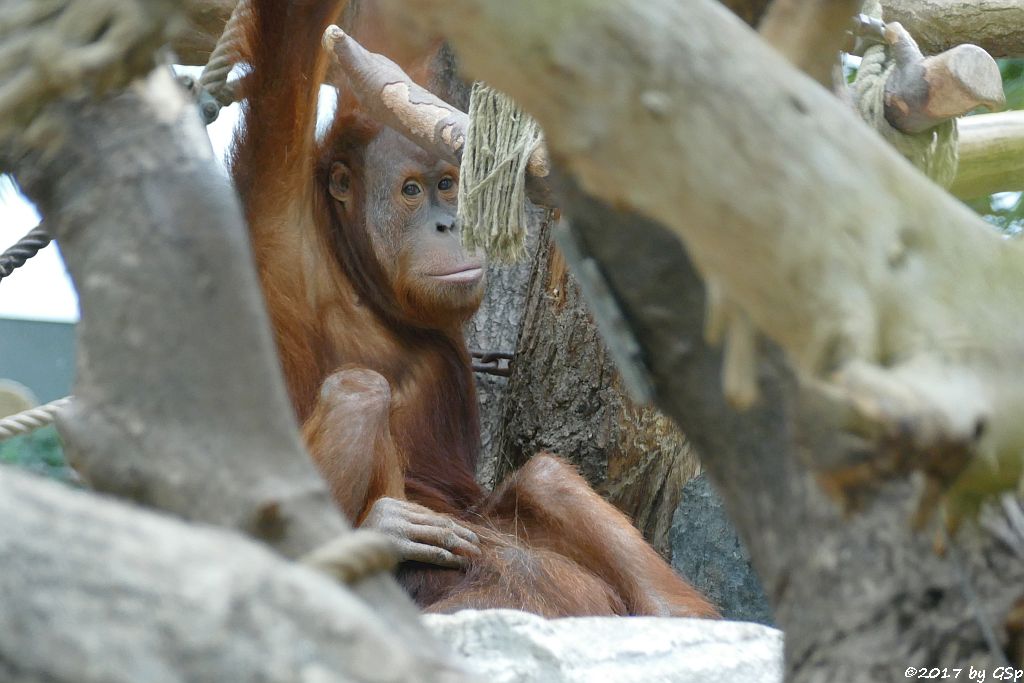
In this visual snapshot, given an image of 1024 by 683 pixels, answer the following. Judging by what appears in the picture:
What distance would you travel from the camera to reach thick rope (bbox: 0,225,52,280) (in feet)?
9.93

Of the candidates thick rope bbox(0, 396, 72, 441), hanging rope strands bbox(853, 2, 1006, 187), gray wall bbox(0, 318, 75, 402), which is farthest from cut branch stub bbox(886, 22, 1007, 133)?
gray wall bbox(0, 318, 75, 402)

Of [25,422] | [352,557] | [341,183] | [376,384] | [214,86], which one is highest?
[352,557]

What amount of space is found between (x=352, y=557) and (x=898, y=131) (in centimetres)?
202

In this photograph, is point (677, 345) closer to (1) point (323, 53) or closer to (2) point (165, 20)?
(2) point (165, 20)

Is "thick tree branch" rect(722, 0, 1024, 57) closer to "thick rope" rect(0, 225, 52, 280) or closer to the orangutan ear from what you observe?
the orangutan ear

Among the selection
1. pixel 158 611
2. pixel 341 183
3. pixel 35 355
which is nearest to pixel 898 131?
pixel 341 183

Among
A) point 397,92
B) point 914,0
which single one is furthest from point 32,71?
point 914,0

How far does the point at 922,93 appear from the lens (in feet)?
8.29

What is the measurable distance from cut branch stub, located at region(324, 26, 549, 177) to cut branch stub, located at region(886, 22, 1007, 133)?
130cm

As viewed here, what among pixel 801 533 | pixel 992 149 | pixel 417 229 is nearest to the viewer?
pixel 801 533

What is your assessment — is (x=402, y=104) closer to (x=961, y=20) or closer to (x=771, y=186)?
(x=961, y=20)

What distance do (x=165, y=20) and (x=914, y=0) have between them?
12.2 ft

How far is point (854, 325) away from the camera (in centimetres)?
110

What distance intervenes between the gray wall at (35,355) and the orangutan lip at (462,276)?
143 inches
